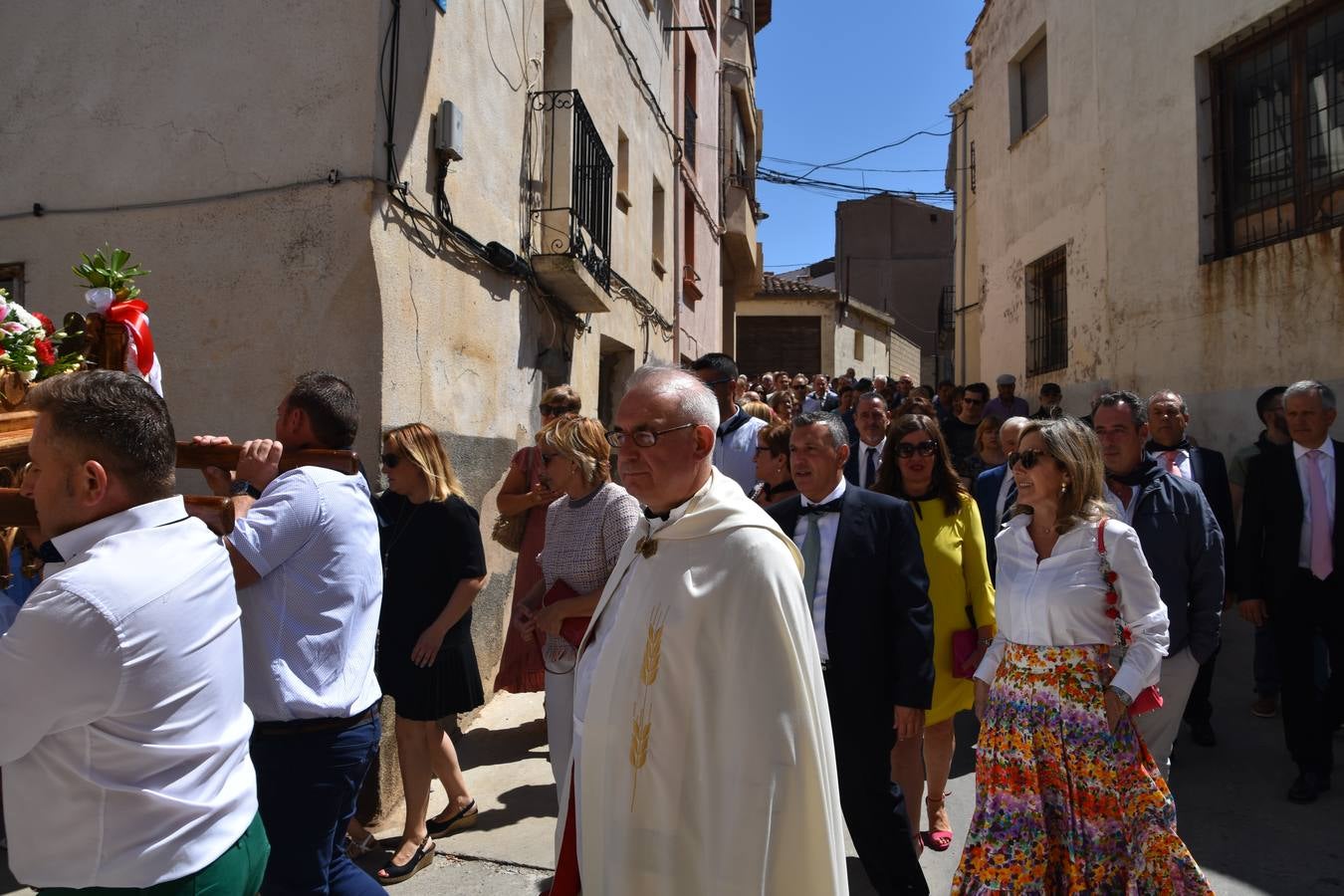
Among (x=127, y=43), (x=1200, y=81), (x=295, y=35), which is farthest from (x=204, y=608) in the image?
(x=1200, y=81)

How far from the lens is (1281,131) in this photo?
8633 mm

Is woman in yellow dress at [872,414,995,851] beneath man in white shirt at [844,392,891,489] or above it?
beneath

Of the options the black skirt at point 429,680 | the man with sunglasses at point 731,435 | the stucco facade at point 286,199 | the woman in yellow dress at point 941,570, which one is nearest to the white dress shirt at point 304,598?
the black skirt at point 429,680

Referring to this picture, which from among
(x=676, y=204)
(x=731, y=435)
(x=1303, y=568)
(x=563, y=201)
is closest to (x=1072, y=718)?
(x=1303, y=568)

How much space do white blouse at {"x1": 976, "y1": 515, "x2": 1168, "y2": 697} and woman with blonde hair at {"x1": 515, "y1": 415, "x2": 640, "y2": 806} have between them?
1.63m

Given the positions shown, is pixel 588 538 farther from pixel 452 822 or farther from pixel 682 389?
pixel 682 389

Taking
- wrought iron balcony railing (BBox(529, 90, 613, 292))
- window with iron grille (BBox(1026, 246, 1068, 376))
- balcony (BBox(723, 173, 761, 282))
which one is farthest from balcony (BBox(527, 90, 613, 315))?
balcony (BBox(723, 173, 761, 282))

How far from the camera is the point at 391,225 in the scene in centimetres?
543

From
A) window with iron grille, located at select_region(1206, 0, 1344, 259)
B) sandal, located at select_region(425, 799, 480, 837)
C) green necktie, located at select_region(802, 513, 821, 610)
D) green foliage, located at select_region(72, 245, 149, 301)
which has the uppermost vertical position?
window with iron grille, located at select_region(1206, 0, 1344, 259)

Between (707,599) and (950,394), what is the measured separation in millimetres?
10970

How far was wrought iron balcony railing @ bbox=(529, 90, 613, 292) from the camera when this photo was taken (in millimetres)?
7777

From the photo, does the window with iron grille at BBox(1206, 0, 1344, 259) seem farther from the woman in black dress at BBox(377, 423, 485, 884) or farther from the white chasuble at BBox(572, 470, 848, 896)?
the white chasuble at BBox(572, 470, 848, 896)

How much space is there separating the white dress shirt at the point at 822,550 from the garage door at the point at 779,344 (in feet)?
87.7

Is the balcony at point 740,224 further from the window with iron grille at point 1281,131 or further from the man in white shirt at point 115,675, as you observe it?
the man in white shirt at point 115,675
